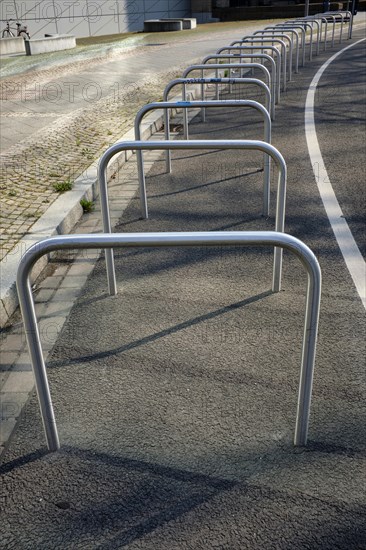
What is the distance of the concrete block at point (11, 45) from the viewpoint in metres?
21.1

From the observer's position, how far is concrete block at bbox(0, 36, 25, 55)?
2108 cm

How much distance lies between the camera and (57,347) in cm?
352

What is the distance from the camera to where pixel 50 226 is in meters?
4.94

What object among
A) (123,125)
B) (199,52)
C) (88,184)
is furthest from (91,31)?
(88,184)

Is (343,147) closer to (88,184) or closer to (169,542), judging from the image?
(88,184)

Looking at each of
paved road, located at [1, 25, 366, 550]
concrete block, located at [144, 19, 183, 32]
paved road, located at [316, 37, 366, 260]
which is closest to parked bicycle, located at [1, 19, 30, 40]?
concrete block, located at [144, 19, 183, 32]

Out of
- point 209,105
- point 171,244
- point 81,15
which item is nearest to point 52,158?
point 209,105

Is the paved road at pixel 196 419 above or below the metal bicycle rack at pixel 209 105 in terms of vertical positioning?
below

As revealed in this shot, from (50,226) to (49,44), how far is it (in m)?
18.8

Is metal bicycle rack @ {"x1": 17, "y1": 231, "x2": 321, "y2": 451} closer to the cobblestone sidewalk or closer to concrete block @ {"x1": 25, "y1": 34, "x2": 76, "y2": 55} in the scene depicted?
the cobblestone sidewalk

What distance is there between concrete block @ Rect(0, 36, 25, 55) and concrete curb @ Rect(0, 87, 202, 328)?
633 inches

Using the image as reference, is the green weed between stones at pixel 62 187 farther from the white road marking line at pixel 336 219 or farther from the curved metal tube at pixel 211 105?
the white road marking line at pixel 336 219

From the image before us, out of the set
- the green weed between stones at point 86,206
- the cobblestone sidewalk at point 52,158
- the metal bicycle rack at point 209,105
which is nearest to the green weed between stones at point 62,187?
the cobblestone sidewalk at point 52,158

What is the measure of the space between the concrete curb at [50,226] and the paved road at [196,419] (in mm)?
423
